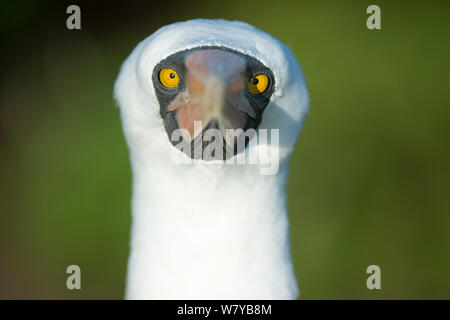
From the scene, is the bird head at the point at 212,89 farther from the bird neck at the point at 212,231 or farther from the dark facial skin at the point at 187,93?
the bird neck at the point at 212,231

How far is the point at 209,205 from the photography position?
8.77 feet

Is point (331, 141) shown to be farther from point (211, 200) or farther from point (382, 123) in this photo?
point (211, 200)

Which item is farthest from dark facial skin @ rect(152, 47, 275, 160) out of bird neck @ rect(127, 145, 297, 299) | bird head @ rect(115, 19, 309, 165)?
bird neck @ rect(127, 145, 297, 299)

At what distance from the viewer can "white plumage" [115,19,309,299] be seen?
257 centimetres

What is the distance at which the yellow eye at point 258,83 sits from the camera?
8.07ft

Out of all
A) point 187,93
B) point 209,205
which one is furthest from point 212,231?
point 187,93

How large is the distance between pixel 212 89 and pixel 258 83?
9.3 inches

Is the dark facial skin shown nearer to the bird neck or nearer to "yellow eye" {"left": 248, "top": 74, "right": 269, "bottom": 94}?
"yellow eye" {"left": 248, "top": 74, "right": 269, "bottom": 94}

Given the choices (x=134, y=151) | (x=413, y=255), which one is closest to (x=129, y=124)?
(x=134, y=151)

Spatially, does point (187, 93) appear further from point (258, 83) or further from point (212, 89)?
point (258, 83)
